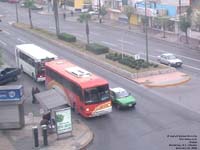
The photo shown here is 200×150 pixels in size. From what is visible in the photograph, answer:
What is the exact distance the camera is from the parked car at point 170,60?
54719 millimetres

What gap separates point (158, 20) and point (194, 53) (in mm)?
16765

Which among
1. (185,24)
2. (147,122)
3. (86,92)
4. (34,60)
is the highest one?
(185,24)

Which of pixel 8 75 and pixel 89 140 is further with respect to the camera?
pixel 8 75

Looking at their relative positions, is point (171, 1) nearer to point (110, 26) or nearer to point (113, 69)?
point (110, 26)

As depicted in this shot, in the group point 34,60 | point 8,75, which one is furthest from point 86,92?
point 8,75

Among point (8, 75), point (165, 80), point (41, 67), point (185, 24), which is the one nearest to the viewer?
point (41, 67)

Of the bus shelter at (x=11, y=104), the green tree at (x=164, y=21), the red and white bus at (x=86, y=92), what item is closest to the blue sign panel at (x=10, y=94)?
the bus shelter at (x=11, y=104)

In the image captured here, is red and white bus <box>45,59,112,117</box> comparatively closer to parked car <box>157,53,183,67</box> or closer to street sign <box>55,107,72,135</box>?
street sign <box>55,107,72,135</box>

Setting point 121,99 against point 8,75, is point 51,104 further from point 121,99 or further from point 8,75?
point 8,75

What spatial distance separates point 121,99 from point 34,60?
1169 cm

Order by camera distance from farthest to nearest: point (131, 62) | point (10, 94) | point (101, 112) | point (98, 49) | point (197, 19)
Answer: point (197, 19), point (98, 49), point (131, 62), point (101, 112), point (10, 94)

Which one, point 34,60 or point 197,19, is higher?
point 197,19

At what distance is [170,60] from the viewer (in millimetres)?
55219

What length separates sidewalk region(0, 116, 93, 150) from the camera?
103 feet
